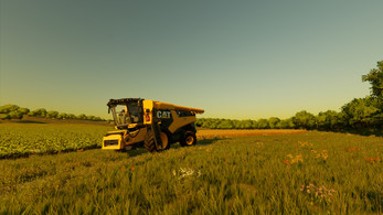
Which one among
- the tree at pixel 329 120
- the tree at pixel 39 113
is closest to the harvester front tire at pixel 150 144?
the tree at pixel 329 120

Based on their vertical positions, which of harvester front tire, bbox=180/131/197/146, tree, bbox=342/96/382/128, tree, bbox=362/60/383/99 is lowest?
harvester front tire, bbox=180/131/197/146

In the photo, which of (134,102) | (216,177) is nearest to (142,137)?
(134,102)

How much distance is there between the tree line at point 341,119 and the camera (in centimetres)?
4031

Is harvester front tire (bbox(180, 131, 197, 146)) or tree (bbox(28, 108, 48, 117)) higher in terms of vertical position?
tree (bbox(28, 108, 48, 117))

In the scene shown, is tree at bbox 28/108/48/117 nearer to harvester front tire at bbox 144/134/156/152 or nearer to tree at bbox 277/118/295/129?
harvester front tire at bbox 144/134/156/152

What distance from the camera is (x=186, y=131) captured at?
15.5 meters

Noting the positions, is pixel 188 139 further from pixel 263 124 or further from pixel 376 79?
pixel 263 124

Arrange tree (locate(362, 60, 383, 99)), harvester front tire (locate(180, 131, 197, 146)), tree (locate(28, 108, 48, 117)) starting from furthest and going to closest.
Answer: tree (locate(28, 108, 48, 117))
tree (locate(362, 60, 383, 99))
harvester front tire (locate(180, 131, 197, 146))

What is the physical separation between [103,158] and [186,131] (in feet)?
20.9

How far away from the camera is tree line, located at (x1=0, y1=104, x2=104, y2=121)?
59.2 m

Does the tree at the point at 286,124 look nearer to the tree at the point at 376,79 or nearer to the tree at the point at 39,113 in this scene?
the tree at the point at 376,79

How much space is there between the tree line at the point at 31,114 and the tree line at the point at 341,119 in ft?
134

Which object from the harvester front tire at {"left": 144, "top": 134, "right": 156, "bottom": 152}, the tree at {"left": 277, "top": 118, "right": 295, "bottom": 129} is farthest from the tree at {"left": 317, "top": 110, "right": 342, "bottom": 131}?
the harvester front tire at {"left": 144, "top": 134, "right": 156, "bottom": 152}

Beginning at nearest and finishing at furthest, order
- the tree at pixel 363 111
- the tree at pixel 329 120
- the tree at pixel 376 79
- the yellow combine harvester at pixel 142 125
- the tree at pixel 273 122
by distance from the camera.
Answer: the yellow combine harvester at pixel 142 125 → the tree at pixel 376 79 → the tree at pixel 363 111 → the tree at pixel 329 120 → the tree at pixel 273 122
